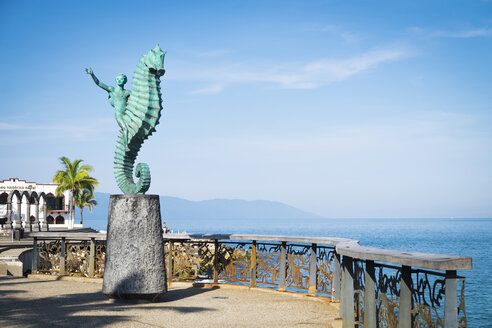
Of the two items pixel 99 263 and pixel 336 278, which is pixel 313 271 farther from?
pixel 99 263

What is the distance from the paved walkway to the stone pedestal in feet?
0.97

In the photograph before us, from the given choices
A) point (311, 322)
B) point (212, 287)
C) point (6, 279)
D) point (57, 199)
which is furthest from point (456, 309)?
point (57, 199)

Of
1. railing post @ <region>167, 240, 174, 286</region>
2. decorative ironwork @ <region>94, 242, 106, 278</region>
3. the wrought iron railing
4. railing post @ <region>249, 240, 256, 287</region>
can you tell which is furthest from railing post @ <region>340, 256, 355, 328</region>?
decorative ironwork @ <region>94, 242, 106, 278</region>

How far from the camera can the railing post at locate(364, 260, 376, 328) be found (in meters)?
6.22

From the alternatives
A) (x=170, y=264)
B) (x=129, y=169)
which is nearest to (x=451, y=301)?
(x=129, y=169)

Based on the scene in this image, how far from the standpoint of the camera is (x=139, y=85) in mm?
10352

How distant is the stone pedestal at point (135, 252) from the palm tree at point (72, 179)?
199 ft

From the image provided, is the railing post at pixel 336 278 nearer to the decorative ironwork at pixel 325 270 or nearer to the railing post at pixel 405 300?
the decorative ironwork at pixel 325 270

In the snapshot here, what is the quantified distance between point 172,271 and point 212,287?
1630 millimetres

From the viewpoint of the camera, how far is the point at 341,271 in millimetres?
9141

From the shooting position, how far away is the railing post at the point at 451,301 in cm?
467

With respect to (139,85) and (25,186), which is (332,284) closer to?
(139,85)

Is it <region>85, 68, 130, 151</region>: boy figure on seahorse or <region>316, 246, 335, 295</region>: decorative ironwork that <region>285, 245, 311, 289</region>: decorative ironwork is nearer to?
<region>316, 246, 335, 295</region>: decorative ironwork

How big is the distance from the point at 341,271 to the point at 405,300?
12.2ft
